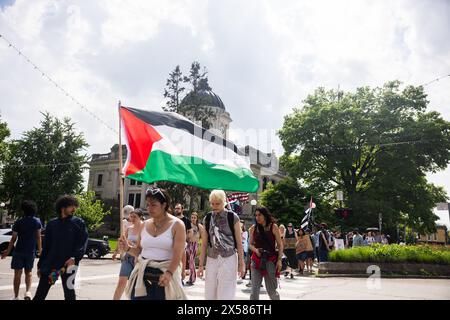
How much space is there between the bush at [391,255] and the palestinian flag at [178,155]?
958 cm

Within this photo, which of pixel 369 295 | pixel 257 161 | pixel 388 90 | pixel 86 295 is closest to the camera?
pixel 86 295

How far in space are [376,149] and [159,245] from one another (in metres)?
35.6

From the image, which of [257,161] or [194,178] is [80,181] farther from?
[194,178]

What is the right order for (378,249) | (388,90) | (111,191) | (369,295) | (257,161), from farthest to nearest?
(111,191) → (257,161) → (388,90) → (378,249) → (369,295)

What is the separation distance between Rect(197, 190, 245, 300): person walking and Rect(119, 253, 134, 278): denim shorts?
4.83 feet

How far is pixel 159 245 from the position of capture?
A: 3990mm

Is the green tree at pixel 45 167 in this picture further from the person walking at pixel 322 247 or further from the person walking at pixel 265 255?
the person walking at pixel 265 255

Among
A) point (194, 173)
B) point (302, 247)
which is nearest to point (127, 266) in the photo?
point (194, 173)

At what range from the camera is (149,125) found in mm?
6383

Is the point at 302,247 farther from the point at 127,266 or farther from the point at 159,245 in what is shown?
the point at 159,245

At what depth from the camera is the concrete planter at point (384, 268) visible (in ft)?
46.9

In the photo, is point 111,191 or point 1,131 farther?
point 111,191

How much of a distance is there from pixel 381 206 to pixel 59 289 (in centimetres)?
3016
